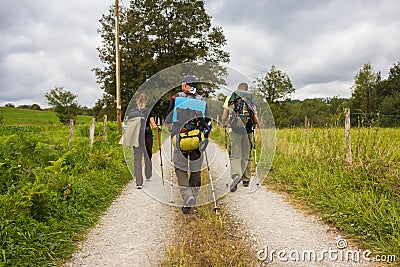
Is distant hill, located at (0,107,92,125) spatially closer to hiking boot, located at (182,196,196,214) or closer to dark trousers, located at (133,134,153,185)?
dark trousers, located at (133,134,153,185)

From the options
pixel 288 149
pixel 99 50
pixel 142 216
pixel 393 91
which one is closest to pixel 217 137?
pixel 288 149

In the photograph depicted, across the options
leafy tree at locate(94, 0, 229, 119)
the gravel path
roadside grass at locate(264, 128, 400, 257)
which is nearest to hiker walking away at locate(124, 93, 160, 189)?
the gravel path

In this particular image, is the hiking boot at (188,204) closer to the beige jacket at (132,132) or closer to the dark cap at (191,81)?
the dark cap at (191,81)

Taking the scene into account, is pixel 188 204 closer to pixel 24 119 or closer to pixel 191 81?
pixel 191 81

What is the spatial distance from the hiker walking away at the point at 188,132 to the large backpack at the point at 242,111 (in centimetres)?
146

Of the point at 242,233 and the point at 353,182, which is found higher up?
the point at 353,182

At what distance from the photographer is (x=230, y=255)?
147 inches

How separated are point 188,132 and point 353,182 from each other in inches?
134

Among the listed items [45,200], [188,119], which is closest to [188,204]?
[188,119]

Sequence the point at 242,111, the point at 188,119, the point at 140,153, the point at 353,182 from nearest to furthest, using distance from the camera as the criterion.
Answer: the point at 188,119 < the point at 353,182 < the point at 242,111 < the point at 140,153

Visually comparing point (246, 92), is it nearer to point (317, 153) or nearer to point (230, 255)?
point (317, 153)

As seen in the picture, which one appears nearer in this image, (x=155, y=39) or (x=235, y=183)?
(x=235, y=183)

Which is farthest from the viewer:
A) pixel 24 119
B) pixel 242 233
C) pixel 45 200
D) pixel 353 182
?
pixel 24 119

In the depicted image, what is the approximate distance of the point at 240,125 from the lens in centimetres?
693
